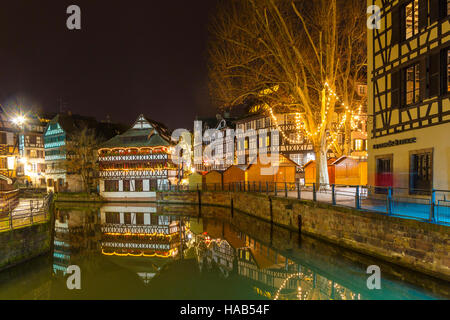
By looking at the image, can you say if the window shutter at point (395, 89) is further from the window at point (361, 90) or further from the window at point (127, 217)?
the window at point (127, 217)

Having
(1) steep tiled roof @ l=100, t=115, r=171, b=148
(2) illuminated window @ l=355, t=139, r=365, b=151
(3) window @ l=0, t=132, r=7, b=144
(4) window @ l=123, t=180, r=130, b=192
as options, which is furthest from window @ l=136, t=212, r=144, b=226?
(2) illuminated window @ l=355, t=139, r=365, b=151

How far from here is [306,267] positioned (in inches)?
465

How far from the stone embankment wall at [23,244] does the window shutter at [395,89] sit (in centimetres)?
1594

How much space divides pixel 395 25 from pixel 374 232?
9.19 metres

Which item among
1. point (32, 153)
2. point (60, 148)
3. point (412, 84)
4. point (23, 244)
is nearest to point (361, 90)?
point (412, 84)

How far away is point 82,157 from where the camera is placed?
42906 mm

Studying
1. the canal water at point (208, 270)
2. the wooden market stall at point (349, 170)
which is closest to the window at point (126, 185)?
the canal water at point (208, 270)

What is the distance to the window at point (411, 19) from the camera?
13.0 meters

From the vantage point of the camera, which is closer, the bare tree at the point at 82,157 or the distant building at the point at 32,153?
the bare tree at the point at 82,157

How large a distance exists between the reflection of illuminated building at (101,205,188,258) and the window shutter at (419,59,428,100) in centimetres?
1246

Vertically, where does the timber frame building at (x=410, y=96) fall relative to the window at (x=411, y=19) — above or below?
below

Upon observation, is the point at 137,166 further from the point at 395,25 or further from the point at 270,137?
the point at 395,25

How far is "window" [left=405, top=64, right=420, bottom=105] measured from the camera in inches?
521

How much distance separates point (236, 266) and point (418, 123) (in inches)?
363
